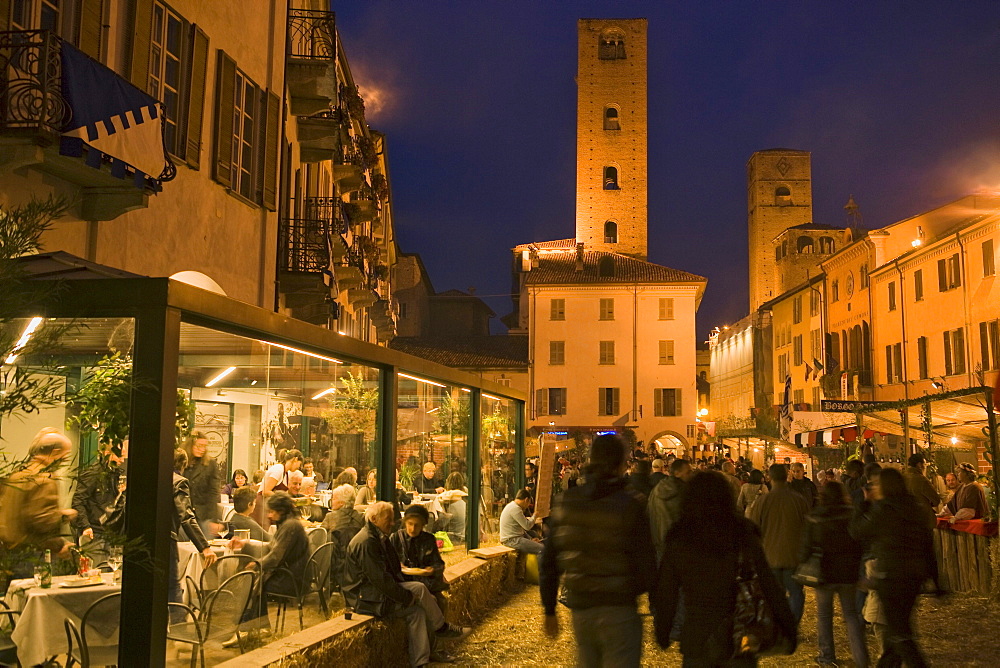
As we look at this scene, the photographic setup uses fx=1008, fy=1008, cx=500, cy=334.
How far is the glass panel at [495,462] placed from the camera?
14938mm

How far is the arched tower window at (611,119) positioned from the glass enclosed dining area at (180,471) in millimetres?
55049

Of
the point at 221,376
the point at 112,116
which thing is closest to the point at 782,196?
the point at 112,116

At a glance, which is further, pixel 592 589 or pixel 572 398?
pixel 572 398

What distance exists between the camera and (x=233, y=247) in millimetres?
14695

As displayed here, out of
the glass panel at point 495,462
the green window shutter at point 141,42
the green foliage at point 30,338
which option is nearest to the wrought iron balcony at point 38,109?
the green window shutter at point 141,42

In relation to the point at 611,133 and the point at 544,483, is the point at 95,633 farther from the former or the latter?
the point at 611,133

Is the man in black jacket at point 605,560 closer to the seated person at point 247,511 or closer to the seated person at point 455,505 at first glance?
the seated person at point 247,511

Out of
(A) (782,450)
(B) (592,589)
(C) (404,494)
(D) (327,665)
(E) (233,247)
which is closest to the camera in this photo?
(B) (592,589)

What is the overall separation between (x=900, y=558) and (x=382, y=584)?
394cm

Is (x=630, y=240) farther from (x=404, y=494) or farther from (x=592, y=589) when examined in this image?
(x=592, y=589)

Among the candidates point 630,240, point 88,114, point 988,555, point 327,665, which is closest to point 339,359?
point 327,665

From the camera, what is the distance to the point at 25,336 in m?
4.55

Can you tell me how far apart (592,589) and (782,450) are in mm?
33347

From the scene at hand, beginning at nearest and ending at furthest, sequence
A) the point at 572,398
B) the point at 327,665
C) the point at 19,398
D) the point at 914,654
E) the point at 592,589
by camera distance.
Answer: the point at 19,398
the point at 592,589
the point at 914,654
the point at 327,665
the point at 572,398
